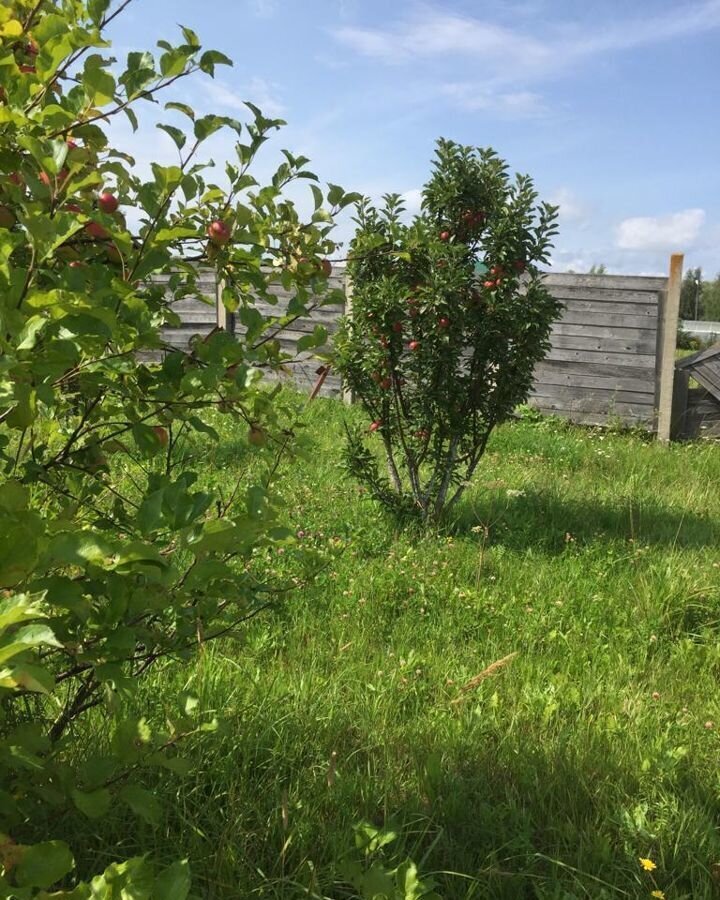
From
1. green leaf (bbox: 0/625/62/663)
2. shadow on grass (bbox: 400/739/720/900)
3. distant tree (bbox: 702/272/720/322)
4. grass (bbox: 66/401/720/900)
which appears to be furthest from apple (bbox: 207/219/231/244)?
distant tree (bbox: 702/272/720/322)

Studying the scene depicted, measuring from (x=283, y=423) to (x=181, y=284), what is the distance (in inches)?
224

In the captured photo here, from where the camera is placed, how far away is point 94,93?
131 cm

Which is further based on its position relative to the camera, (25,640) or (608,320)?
(608,320)

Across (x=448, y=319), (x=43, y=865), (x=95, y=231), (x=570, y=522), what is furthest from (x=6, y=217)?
(x=570, y=522)

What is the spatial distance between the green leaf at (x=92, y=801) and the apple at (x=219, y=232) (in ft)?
3.79

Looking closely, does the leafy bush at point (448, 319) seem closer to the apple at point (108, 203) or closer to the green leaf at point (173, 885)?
the apple at point (108, 203)

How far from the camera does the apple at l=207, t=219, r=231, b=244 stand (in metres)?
1.66

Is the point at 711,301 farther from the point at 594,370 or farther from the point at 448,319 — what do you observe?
the point at 448,319

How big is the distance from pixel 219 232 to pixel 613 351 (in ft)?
26.2

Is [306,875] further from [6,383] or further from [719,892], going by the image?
[6,383]

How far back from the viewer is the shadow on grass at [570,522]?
16.2ft

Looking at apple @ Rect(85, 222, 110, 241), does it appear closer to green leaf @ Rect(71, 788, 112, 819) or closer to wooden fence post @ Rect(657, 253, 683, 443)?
green leaf @ Rect(71, 788, 112, 819)

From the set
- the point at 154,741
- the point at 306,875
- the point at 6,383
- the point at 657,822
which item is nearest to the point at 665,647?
the point at 657,822

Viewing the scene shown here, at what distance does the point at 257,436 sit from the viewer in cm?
183
